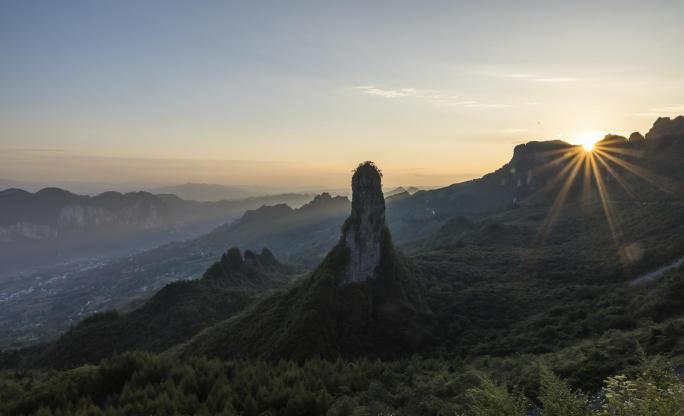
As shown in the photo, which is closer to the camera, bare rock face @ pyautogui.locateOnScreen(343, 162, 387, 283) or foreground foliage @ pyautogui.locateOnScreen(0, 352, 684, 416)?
foreground foliage @ pyautogui.locateOnScreen(0, 352, 684, 416)

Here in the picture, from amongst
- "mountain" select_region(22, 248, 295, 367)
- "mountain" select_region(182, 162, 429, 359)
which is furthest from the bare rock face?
"mountain" select_region(22, 248, 295, 367)

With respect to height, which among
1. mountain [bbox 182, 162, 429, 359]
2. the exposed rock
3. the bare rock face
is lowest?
mountain [bbox 182, 162, 429, 359]

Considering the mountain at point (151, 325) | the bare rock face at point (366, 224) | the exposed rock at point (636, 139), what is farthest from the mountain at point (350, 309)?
the exposed rock at point (636, 139)

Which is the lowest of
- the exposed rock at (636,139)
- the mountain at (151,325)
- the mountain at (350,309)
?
the mountain at (151,325)

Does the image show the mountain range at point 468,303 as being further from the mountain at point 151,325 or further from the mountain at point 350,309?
the mountain at point 151,325

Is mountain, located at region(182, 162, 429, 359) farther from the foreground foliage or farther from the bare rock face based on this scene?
the foreground foliage

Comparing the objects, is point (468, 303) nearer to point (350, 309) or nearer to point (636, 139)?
point (350, 309)

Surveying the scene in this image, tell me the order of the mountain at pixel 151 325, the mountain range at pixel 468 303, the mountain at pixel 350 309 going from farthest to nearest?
the mountain at pixel 151 325, the mountain at pixel 350 309, the mountain range at pixel 468 303

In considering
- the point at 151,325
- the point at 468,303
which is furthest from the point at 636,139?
the point at 151,325
